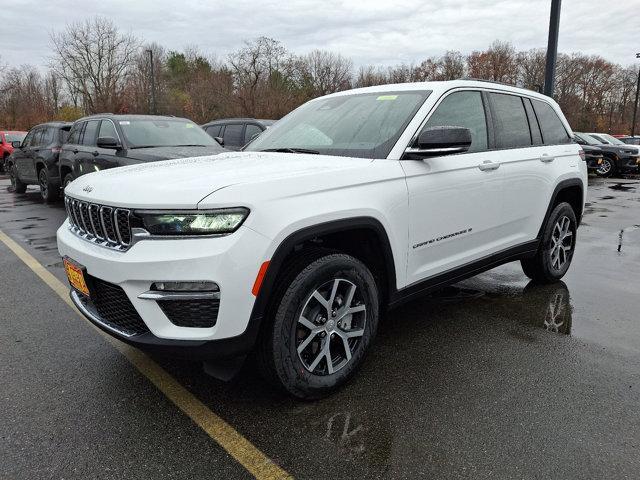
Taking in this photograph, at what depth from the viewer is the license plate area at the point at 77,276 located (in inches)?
106

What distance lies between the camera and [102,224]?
2.62 meters

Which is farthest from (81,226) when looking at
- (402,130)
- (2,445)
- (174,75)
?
(174,75)

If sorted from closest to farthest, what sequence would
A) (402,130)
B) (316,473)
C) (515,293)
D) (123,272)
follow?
(316,473) < (123,272) < (402,130) < (515,293)

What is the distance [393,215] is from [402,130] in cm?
62

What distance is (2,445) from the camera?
7.81 feet

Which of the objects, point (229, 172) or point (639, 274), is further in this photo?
point (639, 274)

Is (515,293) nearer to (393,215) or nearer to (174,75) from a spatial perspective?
(393,215)

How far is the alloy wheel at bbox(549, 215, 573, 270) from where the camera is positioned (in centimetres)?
477

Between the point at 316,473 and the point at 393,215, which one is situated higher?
the point at 393,215

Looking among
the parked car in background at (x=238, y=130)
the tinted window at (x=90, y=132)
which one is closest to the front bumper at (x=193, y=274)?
the tinted window at (x=90, y=132)

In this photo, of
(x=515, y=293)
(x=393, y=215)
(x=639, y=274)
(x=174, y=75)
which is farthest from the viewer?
(x=174, y=75)

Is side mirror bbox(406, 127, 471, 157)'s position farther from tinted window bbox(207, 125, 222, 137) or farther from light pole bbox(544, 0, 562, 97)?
tinted window bbox(207, 125, 222, 137)

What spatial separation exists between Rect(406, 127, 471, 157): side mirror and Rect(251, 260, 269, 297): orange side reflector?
1288 millimetres

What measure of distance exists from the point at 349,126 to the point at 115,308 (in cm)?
193
